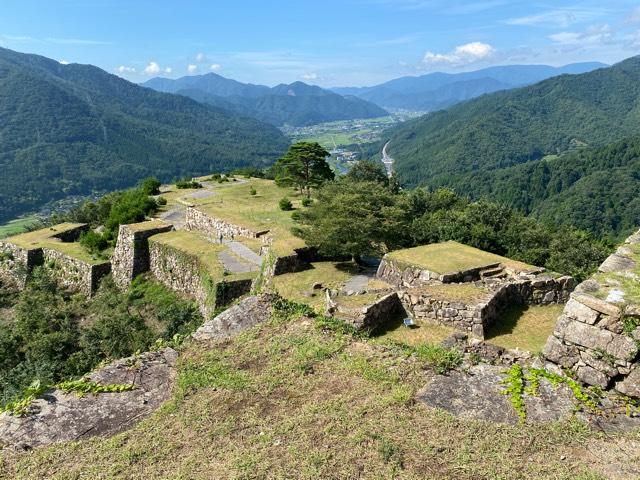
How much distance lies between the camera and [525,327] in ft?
39.1

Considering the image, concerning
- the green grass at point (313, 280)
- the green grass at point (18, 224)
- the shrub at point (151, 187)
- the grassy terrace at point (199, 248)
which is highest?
the shrub at point (151, 187)

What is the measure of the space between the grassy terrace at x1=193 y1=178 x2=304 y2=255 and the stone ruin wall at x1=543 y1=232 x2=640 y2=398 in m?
12.0

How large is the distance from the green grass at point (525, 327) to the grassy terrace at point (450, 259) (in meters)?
1.66

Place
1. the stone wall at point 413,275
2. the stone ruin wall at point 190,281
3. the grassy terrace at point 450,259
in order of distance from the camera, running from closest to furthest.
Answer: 1. the stone wall at point 413,275
2. the grassy terrace at point 450,259
3. the stone ruin wall at point 190,281

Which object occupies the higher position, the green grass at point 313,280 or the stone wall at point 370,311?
the stone wall at point 370,311

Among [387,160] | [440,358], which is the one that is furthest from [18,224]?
[387,160]

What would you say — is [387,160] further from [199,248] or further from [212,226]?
[199,248]

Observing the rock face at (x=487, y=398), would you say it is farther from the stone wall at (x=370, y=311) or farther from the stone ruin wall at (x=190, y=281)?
the stone ruin wall at (x=190, y=281)

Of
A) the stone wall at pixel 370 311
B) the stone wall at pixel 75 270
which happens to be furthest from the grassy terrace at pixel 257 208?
the stone wall at pixel 75 270

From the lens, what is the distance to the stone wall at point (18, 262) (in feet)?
77.4

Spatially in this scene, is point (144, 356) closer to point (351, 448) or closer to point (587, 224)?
point (351, 448)

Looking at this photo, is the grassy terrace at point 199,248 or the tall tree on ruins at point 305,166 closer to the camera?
the grassy terrace at point 199,248

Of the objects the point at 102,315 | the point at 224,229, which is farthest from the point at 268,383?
the point at 224,229

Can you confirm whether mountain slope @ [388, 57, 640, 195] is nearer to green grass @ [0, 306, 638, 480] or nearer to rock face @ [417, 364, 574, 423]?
rock face @ [417, 364, 574, 423]
